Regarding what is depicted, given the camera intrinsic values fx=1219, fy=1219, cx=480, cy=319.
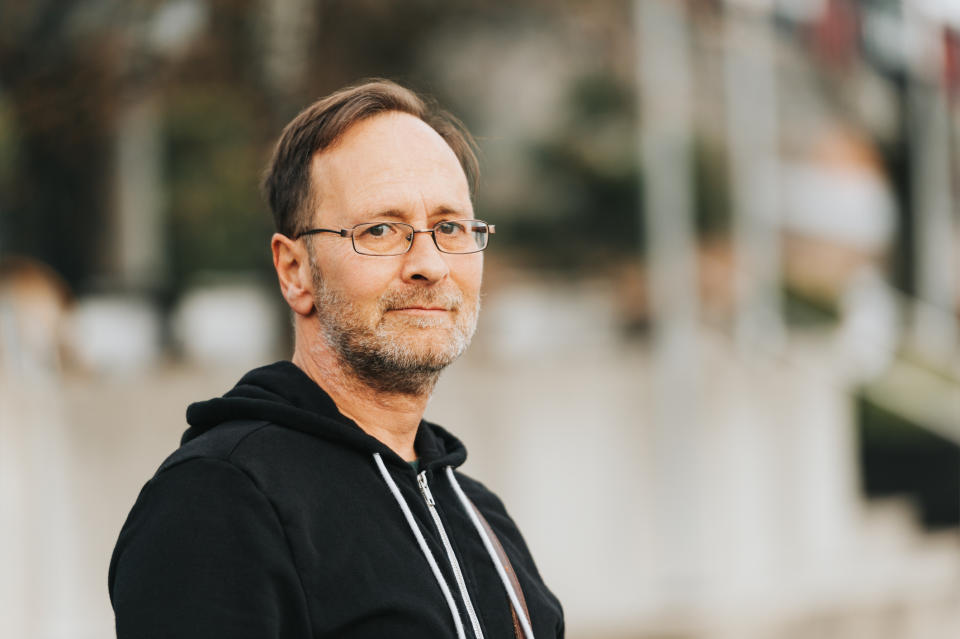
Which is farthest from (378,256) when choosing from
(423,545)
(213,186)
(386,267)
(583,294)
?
(583,294)

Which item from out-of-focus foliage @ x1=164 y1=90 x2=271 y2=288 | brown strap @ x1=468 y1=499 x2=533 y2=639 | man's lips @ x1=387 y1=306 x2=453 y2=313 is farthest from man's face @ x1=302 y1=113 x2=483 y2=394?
out-of-focus foliage @ x1=164 y1=90 x2=271 y2=288

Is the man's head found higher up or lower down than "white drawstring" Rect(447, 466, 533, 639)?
higher up

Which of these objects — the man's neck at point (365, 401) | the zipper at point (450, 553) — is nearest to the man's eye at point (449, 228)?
the man's neck at point (365, 401)

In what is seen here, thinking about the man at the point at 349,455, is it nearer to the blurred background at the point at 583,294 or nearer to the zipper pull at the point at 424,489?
the zipper pull at the point at 424,489

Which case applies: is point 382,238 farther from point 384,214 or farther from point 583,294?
point 583,294

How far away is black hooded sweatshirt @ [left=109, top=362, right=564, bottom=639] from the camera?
4.54ft

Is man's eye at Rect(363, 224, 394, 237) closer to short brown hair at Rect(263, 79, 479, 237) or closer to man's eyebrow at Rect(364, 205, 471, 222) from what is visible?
man's eyebrow at Rect(364, 205, 471, 222)

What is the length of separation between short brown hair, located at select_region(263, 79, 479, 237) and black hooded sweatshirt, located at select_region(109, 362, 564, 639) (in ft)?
0.80

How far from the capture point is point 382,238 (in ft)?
5.57

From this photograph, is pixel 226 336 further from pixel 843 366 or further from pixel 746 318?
pixel 843 366

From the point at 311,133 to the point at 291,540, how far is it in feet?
1.98

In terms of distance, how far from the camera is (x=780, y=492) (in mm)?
8812

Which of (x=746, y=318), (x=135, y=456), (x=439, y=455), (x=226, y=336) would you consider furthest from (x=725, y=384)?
(x=439, y=455)

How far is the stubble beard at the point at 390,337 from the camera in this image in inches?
66.7
